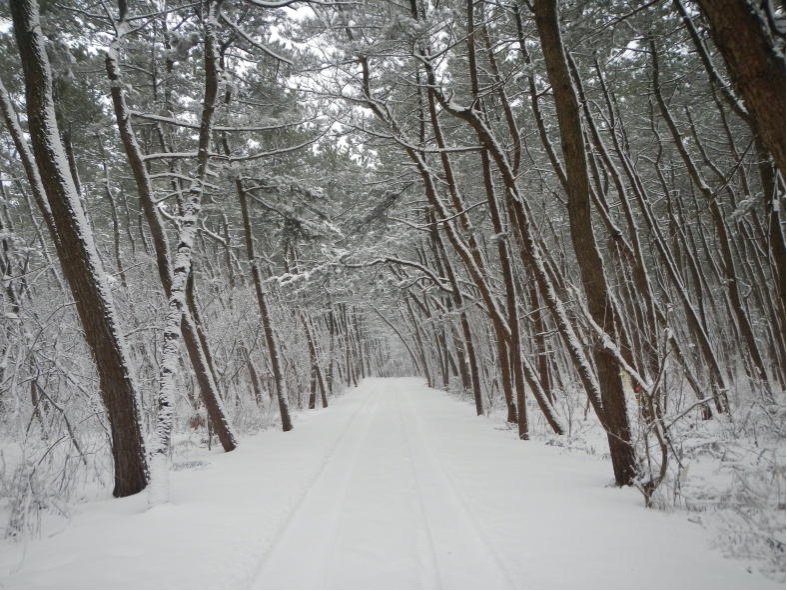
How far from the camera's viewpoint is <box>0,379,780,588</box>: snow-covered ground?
330cm

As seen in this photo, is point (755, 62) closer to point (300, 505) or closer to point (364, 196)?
point (300, 505)

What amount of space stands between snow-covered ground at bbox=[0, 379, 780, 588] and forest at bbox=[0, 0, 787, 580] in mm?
511

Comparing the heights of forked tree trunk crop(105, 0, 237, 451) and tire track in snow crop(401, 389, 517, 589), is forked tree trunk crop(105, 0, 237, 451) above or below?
above

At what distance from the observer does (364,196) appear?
12.8m

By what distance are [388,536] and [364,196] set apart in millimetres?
10171

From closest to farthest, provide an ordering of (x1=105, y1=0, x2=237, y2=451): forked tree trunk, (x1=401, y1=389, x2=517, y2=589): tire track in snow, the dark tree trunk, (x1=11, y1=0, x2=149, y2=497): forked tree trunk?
the dark tree trunk → (x1=401, y1=389, x2=517, y2=589): tire track in snow → (x1=11, y1=0, x2=149, y2=497): forked tree trunk → (x1=105, y1=0, x2=237, y2=451): forked tree trunk

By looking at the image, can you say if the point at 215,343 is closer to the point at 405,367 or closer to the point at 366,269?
the point at 366,269

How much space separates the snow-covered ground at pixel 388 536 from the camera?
3.30 meters

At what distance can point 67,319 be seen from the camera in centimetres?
1087

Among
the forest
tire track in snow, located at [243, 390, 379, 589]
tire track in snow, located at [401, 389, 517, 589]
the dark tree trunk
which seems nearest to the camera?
the dark tree trunk

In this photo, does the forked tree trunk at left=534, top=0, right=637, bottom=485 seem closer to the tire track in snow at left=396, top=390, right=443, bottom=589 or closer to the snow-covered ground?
the snow-covered ground

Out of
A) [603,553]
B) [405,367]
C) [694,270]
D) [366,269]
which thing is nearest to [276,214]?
[366,269]

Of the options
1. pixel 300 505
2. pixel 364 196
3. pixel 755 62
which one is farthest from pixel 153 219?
pixel 755 62

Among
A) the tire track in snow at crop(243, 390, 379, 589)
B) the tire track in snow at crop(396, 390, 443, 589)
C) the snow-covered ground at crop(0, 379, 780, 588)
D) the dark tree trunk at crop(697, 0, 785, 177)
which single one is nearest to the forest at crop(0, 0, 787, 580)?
the dark tree trunk at crop(697, 0, 785, 177)
